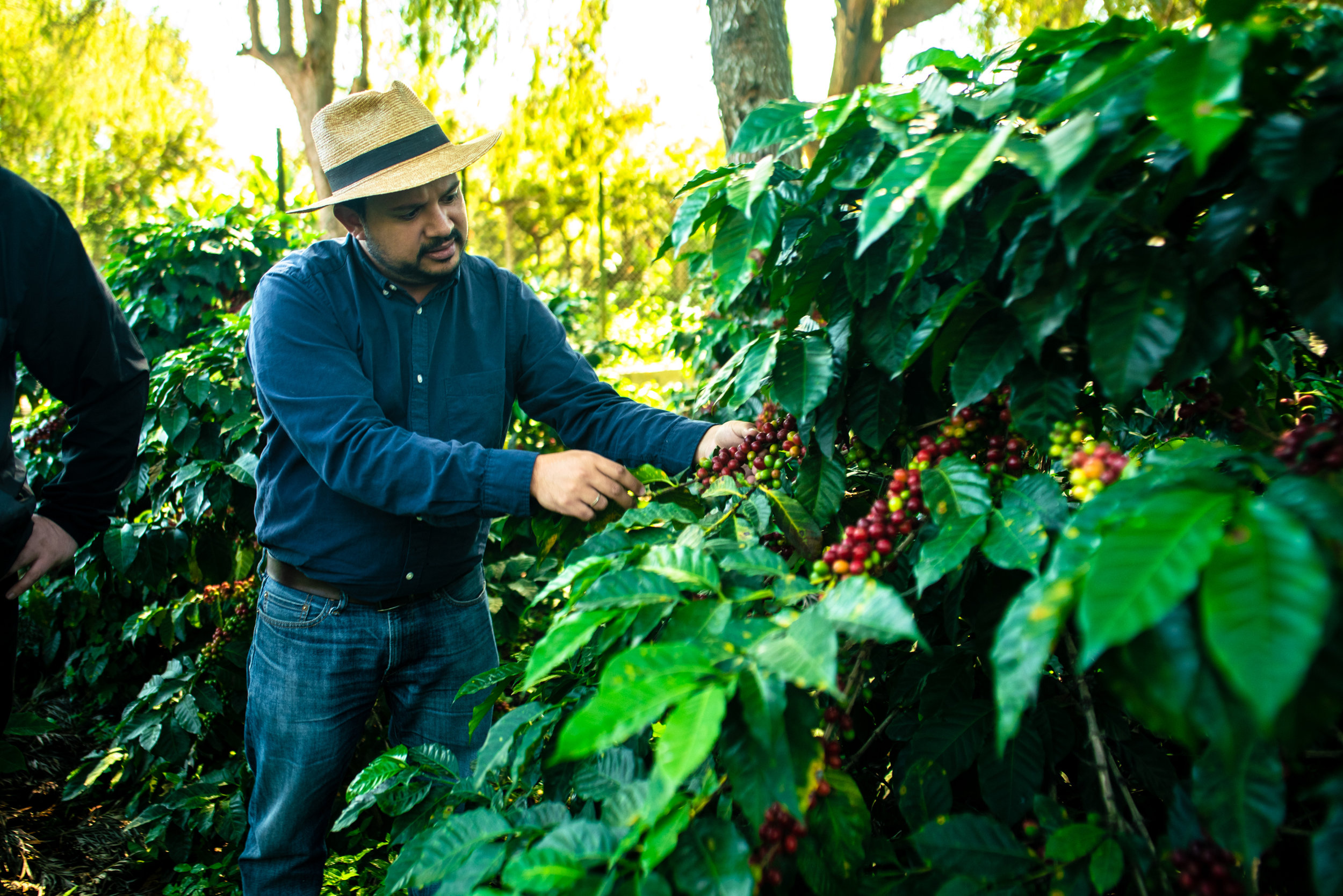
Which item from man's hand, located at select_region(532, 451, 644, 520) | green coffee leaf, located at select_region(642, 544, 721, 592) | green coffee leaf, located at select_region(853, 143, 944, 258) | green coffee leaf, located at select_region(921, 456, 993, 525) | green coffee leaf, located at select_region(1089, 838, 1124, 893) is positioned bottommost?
green coffee leaf, located at select_region(1089, 838, 1124, 893)

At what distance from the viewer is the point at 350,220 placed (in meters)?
2.21

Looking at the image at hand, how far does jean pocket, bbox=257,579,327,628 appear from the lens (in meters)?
2.11

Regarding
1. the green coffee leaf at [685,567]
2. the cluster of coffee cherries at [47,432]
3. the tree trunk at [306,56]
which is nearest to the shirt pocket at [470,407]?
the green coffee leaf at [685,567]

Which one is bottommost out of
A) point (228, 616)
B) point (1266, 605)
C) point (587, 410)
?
point (228, 616)

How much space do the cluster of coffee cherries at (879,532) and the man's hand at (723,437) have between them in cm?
56

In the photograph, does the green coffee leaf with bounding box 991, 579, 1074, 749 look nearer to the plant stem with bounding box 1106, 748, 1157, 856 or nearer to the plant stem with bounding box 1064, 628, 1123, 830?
the plant stem with bounding box 1064, 628, 1123, 830

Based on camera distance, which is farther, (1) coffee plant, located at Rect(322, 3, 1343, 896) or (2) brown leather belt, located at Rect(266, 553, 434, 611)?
(2) brown leather belt, located at Rect(266, 553, 434, 611)

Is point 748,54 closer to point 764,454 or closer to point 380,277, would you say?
point 380,277

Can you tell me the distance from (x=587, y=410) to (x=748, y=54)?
209 cm

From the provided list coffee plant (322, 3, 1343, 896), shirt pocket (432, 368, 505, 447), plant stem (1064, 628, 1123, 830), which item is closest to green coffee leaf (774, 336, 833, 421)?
coffee plant (322, 3, 1343, 896)

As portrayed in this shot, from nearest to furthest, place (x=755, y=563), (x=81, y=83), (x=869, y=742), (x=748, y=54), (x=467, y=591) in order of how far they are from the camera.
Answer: (x=755, y=563), (x=869, y=742), (x=467, y=591), (x=748, y=54), (x=81, y=83)

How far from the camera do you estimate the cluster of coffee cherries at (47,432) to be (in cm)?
328

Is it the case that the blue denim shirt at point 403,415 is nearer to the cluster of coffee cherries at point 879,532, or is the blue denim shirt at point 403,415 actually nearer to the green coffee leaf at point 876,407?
the green coffee leaf at point 876,407

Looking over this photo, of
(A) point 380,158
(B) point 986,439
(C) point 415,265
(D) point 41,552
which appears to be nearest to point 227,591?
(D) point 41,552
